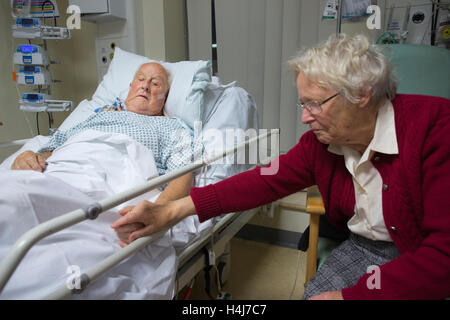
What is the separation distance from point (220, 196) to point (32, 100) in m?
1.96

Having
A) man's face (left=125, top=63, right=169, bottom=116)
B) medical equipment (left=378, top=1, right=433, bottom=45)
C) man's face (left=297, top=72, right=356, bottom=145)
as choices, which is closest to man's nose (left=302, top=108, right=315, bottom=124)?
man's face (left=297, top=72, right=356, bottom=145)

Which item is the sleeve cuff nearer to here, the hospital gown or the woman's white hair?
the hospital gown

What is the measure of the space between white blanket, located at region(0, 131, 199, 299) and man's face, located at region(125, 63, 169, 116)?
599 millimetres

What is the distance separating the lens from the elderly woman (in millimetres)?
757

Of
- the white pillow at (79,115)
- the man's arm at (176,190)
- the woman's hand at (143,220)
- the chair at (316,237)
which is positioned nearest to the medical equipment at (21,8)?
the white pillow at (79,115)

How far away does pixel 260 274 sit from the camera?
6.56ft

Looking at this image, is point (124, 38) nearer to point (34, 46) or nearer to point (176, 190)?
point (34, 46)

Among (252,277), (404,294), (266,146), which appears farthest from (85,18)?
(404,294)

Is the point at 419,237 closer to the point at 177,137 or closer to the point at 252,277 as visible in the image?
the point at 177,137

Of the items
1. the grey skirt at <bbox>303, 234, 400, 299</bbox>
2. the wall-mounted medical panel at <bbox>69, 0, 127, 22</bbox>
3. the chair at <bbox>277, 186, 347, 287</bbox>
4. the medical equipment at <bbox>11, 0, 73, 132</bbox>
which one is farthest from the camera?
the wall-mounted medical panel at <bbox>69, 0, 127, 22</bbox>

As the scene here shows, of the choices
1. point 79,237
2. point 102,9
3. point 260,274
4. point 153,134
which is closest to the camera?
point 79,237

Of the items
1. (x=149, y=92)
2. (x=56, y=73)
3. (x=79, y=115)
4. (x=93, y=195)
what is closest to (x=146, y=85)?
(x=149, y=92)

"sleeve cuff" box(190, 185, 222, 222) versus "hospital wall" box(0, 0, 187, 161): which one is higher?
"hospital wall" box(0, 0, 187, 161)

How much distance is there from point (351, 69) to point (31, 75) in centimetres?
233
